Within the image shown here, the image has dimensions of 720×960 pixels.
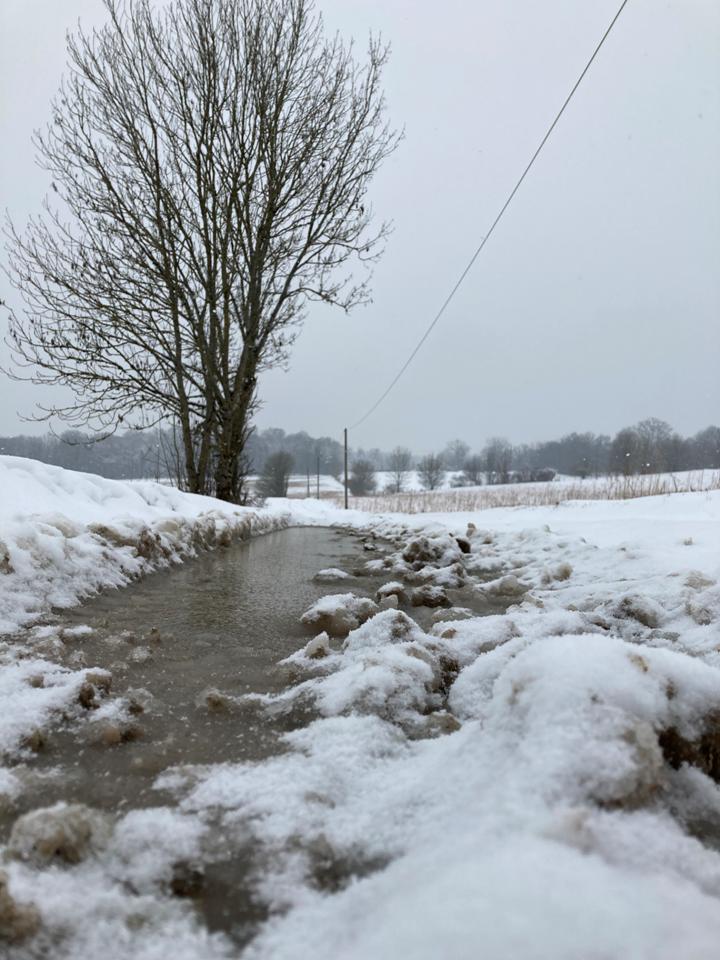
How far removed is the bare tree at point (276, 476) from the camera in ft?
131

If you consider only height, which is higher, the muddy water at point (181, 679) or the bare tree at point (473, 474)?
the bare tree at point (473, 474)

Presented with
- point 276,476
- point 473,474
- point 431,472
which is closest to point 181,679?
point 276,476

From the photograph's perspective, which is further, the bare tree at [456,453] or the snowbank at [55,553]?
the bare tree at [456,453]

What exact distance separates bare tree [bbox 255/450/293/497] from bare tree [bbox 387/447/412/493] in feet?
91.1

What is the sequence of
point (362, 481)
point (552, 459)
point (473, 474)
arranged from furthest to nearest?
point (552, 459) < point (473, 474) < point (362, 481)

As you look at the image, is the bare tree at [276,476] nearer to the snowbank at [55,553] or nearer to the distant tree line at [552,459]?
the distant tree line at [552,459]

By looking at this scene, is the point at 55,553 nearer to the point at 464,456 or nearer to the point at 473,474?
the point at 473,474

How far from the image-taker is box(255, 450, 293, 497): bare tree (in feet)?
131

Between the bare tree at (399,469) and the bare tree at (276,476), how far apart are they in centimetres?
2778

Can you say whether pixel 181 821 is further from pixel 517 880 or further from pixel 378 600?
pixel 378 600

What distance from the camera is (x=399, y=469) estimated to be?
81.4m

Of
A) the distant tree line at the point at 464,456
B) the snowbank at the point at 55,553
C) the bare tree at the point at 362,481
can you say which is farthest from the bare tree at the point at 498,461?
the snowbank at the point at 55,553

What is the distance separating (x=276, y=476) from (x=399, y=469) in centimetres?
4315

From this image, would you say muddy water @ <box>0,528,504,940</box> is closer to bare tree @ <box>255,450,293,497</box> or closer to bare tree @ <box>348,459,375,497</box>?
bare tree @ <box>255,450,293,497</box>
